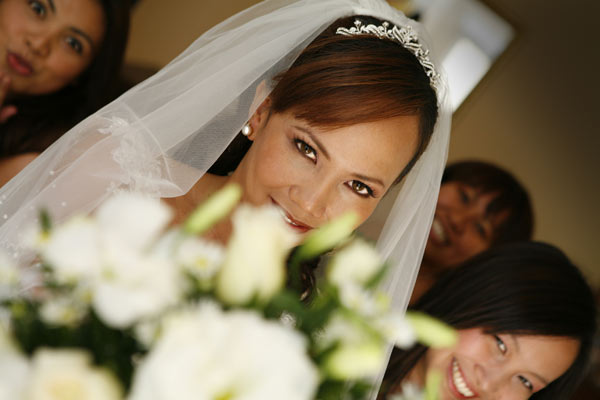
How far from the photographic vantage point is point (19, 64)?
205 cm

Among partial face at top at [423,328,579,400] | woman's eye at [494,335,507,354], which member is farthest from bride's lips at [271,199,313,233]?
woman's eye at [494,335,507,354]

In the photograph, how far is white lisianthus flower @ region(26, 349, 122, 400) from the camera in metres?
0.51

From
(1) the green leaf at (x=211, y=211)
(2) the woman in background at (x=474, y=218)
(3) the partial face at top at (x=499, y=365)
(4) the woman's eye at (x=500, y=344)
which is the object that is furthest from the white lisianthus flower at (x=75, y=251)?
(2) the woman in background at (x=474, y=218)

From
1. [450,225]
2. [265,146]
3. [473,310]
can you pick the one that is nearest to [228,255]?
[265,146]

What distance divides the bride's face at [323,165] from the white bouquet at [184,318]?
876mm

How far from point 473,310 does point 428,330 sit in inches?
63.0

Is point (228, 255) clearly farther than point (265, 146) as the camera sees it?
No

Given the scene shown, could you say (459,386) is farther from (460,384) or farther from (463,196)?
(463,196)

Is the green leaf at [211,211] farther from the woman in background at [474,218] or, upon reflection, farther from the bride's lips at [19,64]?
the woman in background at [474,218]

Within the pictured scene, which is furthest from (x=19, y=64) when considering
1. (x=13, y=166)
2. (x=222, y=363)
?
(x=222, y=363)

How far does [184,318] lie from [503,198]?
8.87ft

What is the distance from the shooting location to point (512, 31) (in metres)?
3.56

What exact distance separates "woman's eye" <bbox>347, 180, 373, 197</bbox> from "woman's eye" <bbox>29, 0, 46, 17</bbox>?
129 centimetres

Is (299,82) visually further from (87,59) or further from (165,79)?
(87,59)
